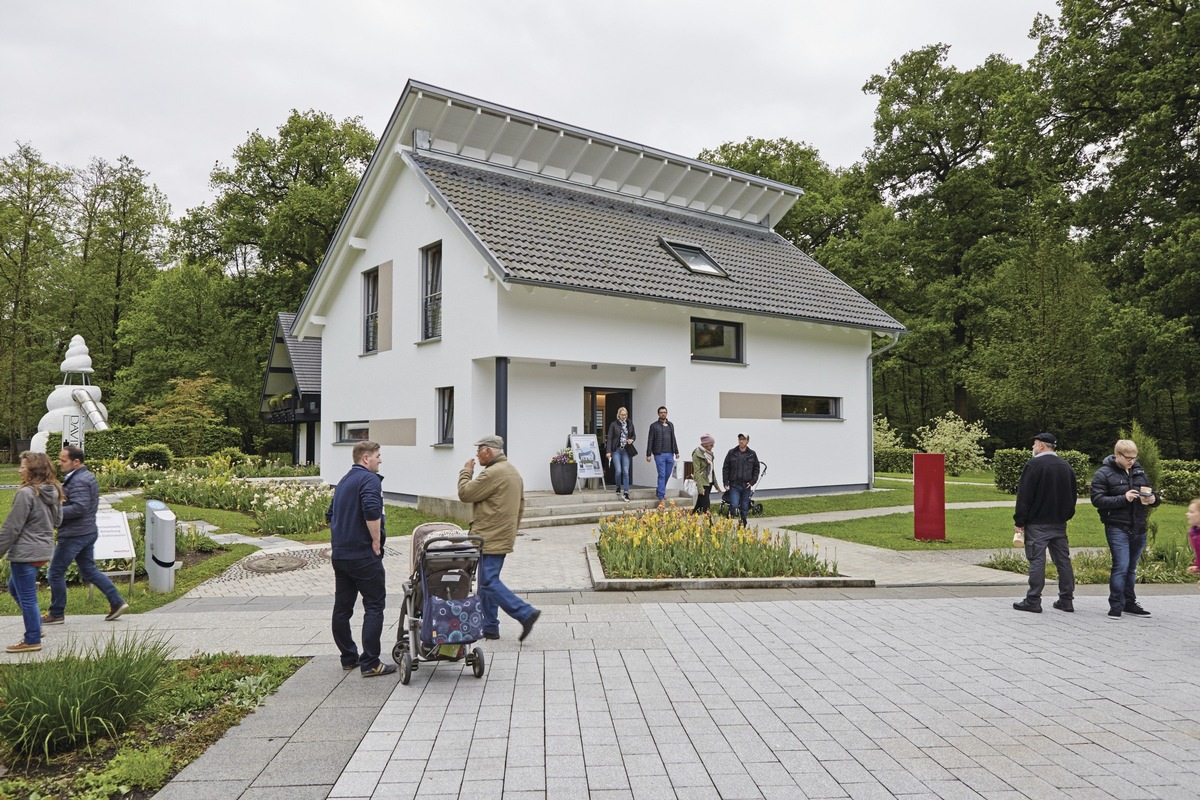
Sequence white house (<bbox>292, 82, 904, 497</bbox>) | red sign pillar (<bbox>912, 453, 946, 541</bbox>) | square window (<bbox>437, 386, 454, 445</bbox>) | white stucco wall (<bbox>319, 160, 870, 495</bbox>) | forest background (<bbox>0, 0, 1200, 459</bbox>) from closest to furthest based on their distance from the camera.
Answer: red sign pillar (<bbox>912, 453, 946, 541</bbox>)
white stucco wall (<bbox>319, 160, 870, 495</bbox>)
white house (<bbox>292, 82, 904, 497</bbox>)
square window (<bbox>437, 386, 454, 445</bbox>)
forest background (<bbox>0, 0, 1200, 459</bbox>)

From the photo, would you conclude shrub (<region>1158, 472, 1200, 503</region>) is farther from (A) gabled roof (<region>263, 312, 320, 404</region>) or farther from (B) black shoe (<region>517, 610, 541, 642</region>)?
(A) gabled roof (<region>263, 312, 320, 404</region>)

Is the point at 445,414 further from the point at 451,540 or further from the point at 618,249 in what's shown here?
the point at 451,540

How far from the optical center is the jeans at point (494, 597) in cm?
664

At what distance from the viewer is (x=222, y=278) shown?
128 ft

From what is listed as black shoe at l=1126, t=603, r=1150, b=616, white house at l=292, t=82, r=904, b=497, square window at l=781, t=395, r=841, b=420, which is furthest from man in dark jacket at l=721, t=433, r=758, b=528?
black shoe at l=1126, t=603, r=1150, b=616

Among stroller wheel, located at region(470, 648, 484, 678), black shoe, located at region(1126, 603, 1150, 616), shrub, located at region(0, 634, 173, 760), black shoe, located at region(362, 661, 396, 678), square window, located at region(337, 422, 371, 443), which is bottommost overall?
black shoe, located at region(1126, 603, 1150, 616)

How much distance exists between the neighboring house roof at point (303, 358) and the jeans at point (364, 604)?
76.5ft

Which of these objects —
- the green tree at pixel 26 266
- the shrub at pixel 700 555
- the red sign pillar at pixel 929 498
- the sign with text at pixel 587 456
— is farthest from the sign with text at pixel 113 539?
the green tree at pixel 26 266

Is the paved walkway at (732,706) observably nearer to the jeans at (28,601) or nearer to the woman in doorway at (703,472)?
the jeans at (28,601)

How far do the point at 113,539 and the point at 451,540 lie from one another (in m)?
5.37

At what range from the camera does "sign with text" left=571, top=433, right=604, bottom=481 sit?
16266 millimetres

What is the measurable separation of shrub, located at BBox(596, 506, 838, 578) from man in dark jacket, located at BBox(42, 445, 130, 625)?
18.8 ft

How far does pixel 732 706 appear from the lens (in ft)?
16.9

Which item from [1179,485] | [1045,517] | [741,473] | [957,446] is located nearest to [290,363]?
[741,473]
